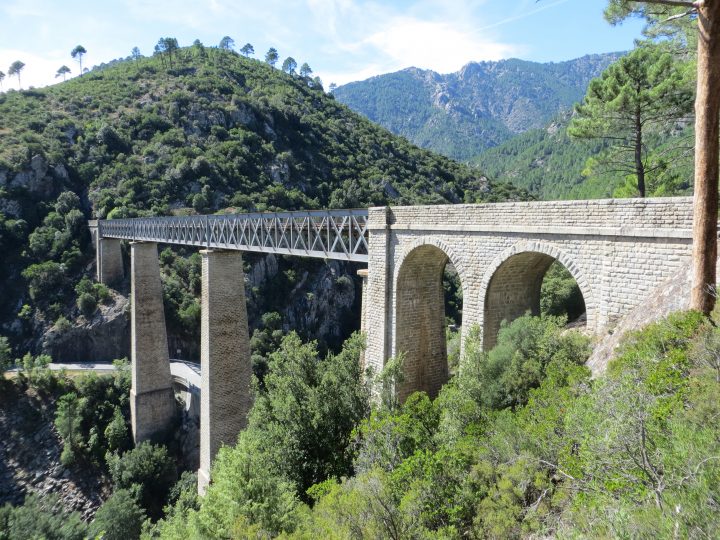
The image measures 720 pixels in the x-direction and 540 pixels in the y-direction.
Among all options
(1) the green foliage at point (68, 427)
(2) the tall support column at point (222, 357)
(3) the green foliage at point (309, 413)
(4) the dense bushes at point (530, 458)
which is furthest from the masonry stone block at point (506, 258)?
(1) the green foliage at point (68, 427)

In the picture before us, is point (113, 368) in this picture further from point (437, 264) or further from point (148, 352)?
point (437, 264)

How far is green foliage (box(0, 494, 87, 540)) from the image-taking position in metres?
20.1

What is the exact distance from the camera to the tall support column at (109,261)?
40.5m

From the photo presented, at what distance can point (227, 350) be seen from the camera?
1994cm

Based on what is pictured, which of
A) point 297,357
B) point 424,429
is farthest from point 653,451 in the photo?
point 297,357

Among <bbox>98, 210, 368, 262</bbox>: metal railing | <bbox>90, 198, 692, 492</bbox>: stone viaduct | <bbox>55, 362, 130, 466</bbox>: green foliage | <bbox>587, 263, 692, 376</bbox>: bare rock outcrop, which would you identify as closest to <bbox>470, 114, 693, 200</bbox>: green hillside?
<bbox>98, 210, 368, 262</bbox>: metal railing

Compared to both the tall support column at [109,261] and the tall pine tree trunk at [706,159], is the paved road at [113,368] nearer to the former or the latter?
the tall support column at [109,261]

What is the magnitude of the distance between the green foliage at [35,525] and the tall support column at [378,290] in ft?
58.6

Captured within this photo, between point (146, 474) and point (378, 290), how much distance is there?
21.5 metres

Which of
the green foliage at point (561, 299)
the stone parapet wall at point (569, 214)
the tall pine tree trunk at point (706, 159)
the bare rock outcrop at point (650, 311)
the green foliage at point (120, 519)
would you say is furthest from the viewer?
the green foliage at point (120, 519)

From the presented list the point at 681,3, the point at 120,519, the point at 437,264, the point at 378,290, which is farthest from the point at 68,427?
the point at 681,3

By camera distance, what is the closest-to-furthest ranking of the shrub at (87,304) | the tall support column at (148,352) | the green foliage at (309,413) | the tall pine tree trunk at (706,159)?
the tall pine tree trunk at (706,159), the green foliage at (309,413), the tall support column at (148,352), the shrub at (87,304)

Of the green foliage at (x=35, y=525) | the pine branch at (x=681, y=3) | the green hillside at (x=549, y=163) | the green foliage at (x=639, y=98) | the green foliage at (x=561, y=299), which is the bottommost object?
the green foliage at (x=35, y=525)

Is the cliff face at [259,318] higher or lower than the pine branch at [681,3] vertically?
lower
